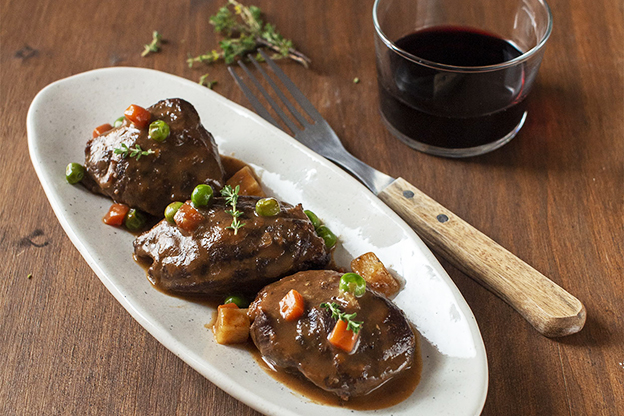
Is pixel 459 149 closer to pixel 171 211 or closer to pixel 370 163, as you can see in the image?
pixel 370 163

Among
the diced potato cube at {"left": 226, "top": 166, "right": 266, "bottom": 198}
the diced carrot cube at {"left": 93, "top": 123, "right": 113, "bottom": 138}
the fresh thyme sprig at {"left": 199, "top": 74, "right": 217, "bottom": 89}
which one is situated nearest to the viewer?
the diced potato cube at {"left": 226, "top": 166, "right": 266, "bottom": 198}

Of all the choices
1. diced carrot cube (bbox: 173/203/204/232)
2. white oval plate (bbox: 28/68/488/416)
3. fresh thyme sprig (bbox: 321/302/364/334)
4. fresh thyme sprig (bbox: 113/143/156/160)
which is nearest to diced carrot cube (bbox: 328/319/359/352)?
fresh thyme sprig (bbox: 321/302/364/334)

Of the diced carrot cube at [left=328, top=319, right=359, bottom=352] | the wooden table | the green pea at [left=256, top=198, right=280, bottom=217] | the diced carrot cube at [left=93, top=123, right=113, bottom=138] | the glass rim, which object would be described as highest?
the glass rim

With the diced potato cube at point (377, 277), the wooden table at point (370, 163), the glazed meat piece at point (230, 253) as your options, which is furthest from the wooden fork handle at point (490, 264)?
the glazed meat piece at point (230, 253)

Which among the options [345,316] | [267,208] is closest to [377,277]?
[345,316]

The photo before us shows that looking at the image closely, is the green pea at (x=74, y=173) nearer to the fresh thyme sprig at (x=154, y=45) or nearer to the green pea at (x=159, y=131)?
the green pea at (x=159, y=131)

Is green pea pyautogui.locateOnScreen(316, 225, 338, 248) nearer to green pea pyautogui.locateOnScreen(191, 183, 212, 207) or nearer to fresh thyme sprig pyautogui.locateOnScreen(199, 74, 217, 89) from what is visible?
green pea pyautogui.locateOnScreen(191, 183, 212, 207)
